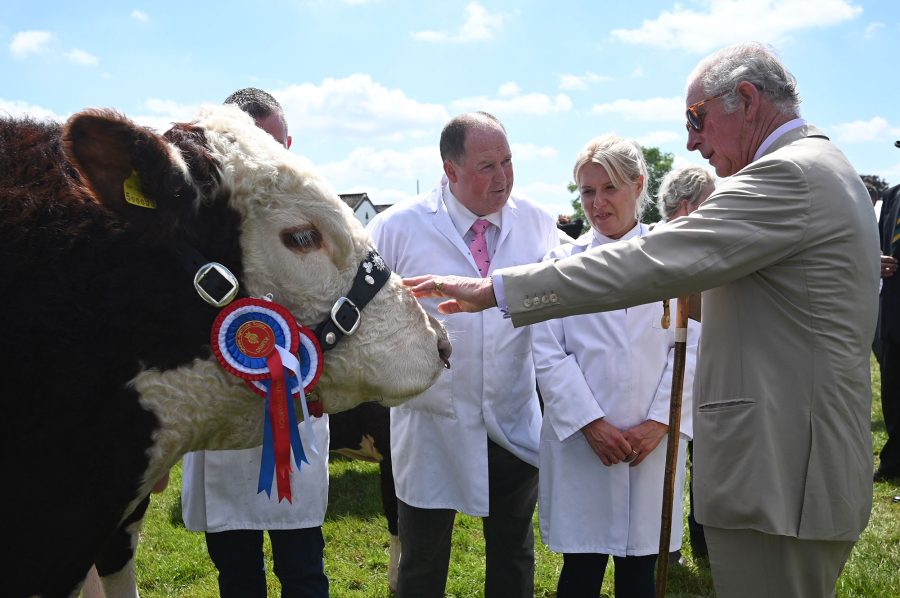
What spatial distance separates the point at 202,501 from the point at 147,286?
69.8 inches

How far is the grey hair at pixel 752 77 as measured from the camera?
281 cm

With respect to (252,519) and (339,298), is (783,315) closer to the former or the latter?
(339,298)

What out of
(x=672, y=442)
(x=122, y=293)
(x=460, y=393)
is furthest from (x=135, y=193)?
(x=672, y=442)

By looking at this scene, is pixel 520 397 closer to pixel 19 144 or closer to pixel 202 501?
pixel 202 501

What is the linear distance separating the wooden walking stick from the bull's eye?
1669 millimetres

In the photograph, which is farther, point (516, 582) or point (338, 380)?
point (516, 582)

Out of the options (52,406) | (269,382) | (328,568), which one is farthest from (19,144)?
(328,568)

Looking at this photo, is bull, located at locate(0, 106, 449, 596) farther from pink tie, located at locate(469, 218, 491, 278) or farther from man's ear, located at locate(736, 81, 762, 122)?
pink tie, located at locate(469, 218, 491, 278)

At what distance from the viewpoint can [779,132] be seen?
2.84 m

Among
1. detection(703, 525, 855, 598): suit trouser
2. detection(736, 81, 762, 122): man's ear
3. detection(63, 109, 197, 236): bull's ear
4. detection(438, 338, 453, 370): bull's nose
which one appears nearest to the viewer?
detection(63, 109, 197, 236): bull's ear

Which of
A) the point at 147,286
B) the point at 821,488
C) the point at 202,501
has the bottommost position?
the point at 202,501

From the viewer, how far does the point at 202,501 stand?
3502 mm

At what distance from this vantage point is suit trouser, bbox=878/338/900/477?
748 centimetres

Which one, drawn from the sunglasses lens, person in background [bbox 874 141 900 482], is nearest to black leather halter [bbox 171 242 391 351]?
the sunglasses lens
